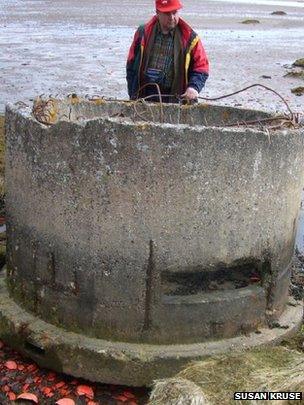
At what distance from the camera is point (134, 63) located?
6.16m

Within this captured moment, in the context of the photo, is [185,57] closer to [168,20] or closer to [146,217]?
[168,20]

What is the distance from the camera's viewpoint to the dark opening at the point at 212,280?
4281 mm

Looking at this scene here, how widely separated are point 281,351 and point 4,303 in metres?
Answer: 1.85

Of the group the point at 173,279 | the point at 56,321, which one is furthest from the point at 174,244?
the point at 56,321

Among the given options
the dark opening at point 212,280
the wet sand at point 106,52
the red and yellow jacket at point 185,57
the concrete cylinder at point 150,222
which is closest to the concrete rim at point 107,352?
the concrete cylinder at point 150,222

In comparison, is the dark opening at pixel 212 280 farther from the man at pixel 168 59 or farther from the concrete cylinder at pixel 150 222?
the man at pixel 168 59

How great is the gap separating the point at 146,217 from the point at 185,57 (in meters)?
2.35

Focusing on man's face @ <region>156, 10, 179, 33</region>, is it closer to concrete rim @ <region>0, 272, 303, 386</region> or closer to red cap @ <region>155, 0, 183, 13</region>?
red cap @ <region>155, 0, 183, 13</region>

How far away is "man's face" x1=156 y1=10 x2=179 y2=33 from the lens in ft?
18.8

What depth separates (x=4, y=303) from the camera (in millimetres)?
4719

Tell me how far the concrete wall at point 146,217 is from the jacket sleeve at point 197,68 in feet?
5.95

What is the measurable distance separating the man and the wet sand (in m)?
5.85

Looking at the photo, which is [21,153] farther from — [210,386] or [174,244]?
[210,386]

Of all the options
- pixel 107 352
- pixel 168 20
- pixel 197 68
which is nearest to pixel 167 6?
pixel 168 20
